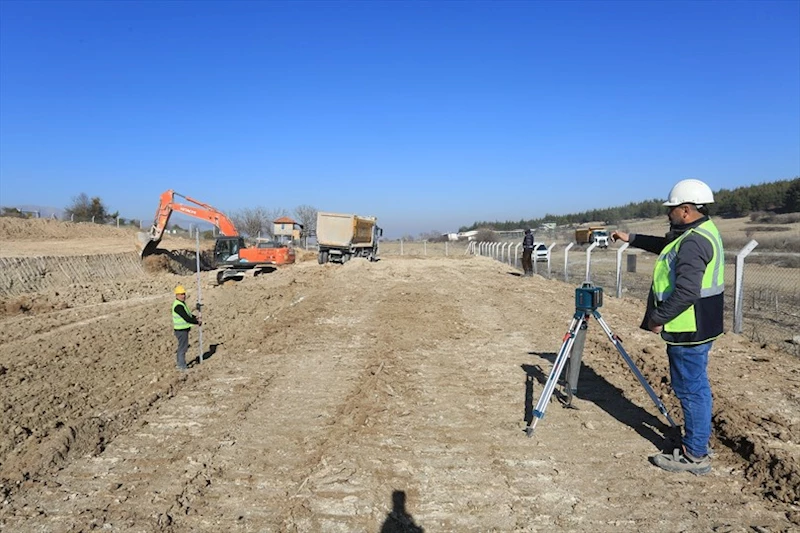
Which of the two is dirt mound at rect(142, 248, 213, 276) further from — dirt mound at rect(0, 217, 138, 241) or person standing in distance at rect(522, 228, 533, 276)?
person standing in distance at rect(522, 228, 533, 276)

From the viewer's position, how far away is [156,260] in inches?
1122

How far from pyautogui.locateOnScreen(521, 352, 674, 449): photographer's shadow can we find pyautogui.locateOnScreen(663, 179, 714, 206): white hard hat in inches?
83.8

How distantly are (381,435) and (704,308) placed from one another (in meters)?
2.99

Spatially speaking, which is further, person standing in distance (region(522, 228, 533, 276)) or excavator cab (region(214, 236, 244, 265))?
excavator cab (region(214, 236, 244, 265))

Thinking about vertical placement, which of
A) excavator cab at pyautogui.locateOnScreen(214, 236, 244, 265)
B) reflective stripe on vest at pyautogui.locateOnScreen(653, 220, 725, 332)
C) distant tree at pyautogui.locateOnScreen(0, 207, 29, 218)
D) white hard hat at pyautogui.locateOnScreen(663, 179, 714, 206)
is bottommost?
excavator cab at pyautogui.locateOnScreen(214, 236, 244, 265)

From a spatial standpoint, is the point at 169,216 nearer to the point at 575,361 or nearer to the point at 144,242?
the point at 144,242

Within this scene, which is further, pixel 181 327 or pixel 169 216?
pixel 169 216

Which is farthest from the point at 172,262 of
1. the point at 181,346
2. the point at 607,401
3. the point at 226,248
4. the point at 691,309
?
the point at 691,309

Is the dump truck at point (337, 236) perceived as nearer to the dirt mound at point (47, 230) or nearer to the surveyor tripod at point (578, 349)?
the dirt mound at point (47, 230)

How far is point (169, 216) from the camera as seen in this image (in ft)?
85.6

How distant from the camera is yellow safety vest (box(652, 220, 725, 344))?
4.16 metres

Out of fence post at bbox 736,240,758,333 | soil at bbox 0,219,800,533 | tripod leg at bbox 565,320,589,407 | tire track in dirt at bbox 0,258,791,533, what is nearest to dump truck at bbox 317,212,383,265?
soil at bbox 0,219,800,533

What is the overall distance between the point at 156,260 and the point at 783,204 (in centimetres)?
4562

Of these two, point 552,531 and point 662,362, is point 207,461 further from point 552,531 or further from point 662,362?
point 662,362
